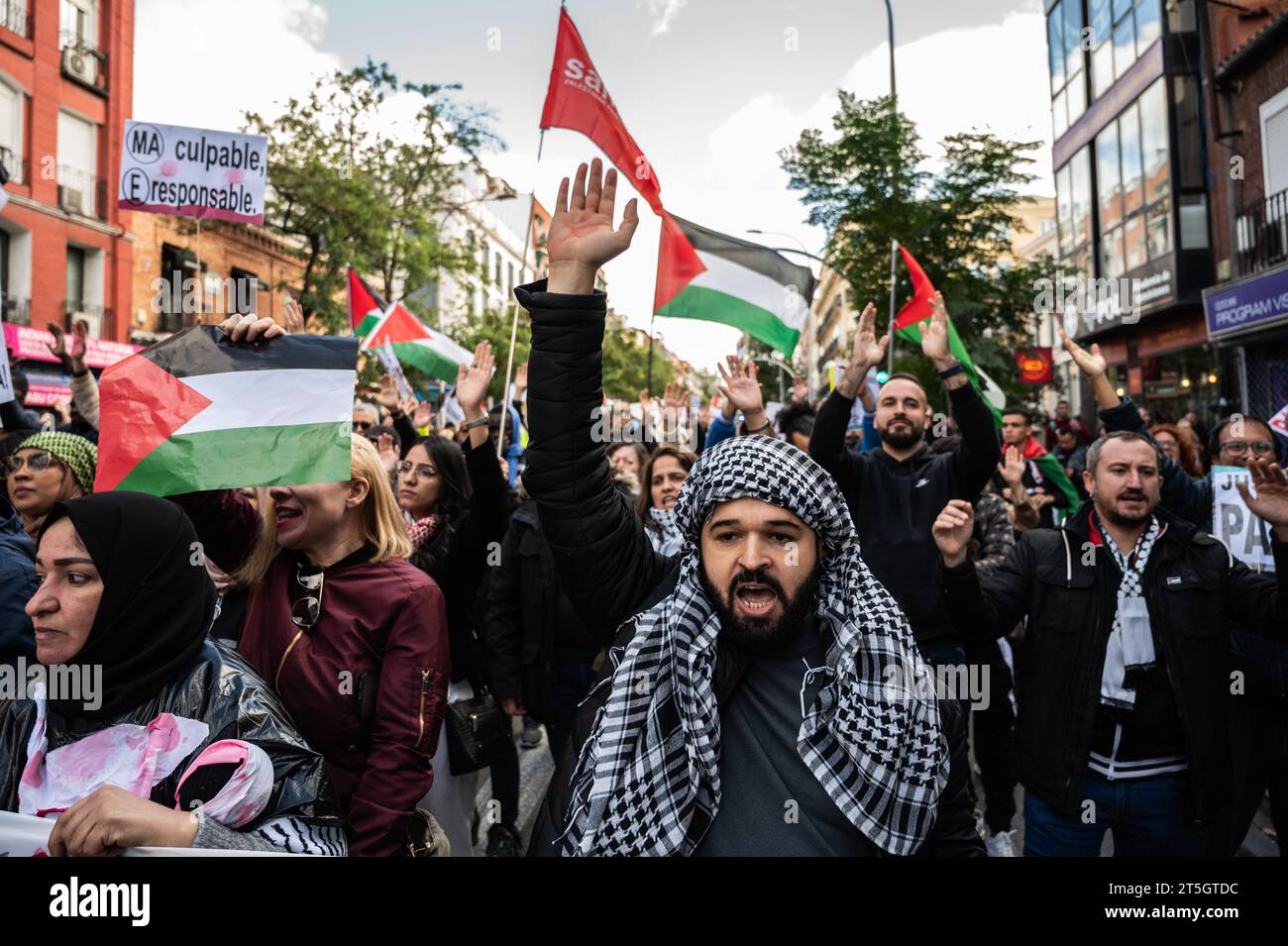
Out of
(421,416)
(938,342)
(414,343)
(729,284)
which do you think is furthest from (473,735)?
(414,343)

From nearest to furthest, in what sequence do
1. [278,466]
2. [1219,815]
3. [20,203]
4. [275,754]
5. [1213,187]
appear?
1. [275,754]
2. [278,466]
3. [1219,815]
4. [1213,187]
5. [20,203]

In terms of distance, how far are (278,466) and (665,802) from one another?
1.57m

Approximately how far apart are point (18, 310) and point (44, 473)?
71.0 feet

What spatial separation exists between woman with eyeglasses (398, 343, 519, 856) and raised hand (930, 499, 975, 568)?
1696mm

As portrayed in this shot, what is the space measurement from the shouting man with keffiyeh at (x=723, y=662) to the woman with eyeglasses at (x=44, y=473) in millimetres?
2704

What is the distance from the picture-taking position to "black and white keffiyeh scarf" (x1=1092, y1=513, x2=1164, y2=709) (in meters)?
3.22

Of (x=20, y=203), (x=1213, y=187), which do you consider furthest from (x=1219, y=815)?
(x=20, y=203)

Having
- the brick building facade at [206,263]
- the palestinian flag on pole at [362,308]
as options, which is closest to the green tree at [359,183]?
the brick building facade at [206,263]

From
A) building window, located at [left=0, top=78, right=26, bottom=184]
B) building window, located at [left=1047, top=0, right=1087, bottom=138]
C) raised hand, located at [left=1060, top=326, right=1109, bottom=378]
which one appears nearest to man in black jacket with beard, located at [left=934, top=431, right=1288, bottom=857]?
raised hand, located at [left=1060, top=326, right=1109, bottom=378]

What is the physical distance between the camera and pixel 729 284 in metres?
7.10

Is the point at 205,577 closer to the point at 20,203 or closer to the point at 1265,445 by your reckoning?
the point at 1265,445

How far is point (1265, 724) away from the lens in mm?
3686

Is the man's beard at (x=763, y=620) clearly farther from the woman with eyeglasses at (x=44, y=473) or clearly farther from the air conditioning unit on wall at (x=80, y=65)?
the air conditioning unit on wall at (x=80, y=65)

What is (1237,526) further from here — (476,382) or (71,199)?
(71,199)
